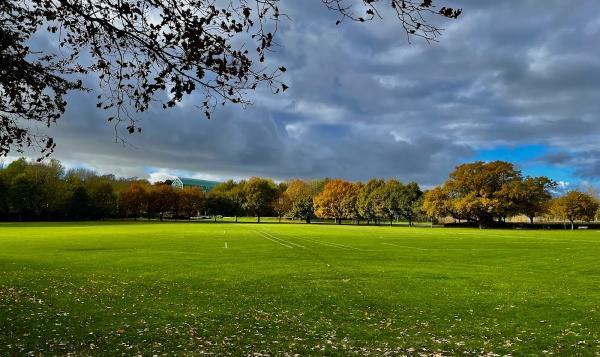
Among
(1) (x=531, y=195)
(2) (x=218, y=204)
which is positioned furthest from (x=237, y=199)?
(1) (x=531, y=195)

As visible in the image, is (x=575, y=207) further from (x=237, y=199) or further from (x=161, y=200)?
(x=161, y=200)

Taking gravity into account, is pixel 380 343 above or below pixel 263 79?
below

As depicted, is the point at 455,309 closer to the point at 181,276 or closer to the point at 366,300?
the point at 366,300

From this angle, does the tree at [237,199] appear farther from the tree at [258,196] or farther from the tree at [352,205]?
the tree at [352,205]

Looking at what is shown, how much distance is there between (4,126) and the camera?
11.2 metres

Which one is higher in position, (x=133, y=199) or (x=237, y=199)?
(x=237, y=199)

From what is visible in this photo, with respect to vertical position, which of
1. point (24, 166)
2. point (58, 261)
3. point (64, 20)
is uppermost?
point (24, 166)

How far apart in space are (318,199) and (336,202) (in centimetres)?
635

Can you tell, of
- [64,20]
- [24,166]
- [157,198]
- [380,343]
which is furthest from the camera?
[157,198]

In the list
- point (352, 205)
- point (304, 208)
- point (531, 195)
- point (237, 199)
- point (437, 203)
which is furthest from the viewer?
point (237, 199)

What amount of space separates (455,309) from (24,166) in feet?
482

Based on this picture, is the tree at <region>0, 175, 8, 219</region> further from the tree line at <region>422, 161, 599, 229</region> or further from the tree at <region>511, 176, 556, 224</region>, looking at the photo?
the tree at <region>511, 176, 556, 224</region>

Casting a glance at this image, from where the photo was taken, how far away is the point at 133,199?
491 ft

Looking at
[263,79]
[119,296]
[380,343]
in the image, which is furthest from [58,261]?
[263,79]
